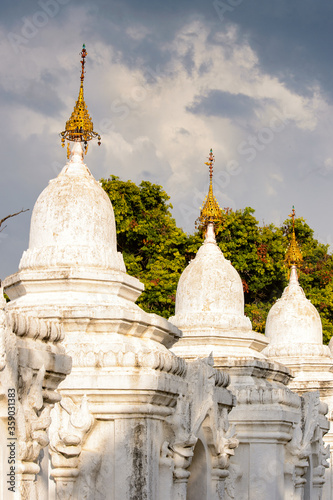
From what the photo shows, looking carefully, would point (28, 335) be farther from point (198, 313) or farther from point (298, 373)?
point (298, 373)

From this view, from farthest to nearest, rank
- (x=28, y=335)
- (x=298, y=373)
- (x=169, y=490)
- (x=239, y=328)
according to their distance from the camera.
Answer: (x=298, y=373), (x=239, y=328), (x=169, y=490), (x=28, y=335)

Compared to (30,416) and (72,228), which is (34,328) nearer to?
(30,416)

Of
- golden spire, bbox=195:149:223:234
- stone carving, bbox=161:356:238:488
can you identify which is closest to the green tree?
golden spire, bbox=195:149:223:234

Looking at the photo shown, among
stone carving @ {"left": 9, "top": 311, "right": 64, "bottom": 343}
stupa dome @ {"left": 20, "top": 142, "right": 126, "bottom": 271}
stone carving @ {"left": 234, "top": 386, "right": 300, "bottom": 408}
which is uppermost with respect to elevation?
stupa dome @ {"left": 20, "top": 142, "right": 126, "bottom": 271}

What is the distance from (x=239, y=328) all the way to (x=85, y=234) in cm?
630

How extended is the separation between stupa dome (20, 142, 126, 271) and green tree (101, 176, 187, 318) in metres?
17.9

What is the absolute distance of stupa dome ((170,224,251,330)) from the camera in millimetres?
19875

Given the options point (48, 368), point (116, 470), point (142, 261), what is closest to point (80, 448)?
Result: point (116, 470)

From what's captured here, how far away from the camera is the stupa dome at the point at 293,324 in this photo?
25984 mm

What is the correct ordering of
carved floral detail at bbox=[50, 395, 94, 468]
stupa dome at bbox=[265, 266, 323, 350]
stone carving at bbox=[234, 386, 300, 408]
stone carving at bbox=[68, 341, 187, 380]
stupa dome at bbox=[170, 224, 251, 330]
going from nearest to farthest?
carved floral detail at bbox=[50, 395, 94, 468] < stone carving at bbox=[68, 341, 187, 380] < stone carving at bbox=[234, 386, 300, 408] < stupa dome at bbox=[170, 224, 251, 330] < stupa dome at bbox=[265, 266, 323, 350]

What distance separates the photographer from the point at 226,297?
2020 centimetres

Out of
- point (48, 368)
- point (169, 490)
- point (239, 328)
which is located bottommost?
point (169, 490)

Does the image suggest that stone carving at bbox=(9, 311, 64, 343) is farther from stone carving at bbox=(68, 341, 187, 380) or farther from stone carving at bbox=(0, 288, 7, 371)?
stone carving at bbox=(68, 341, 187, 380)

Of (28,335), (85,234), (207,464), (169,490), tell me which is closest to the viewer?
(28,335)
